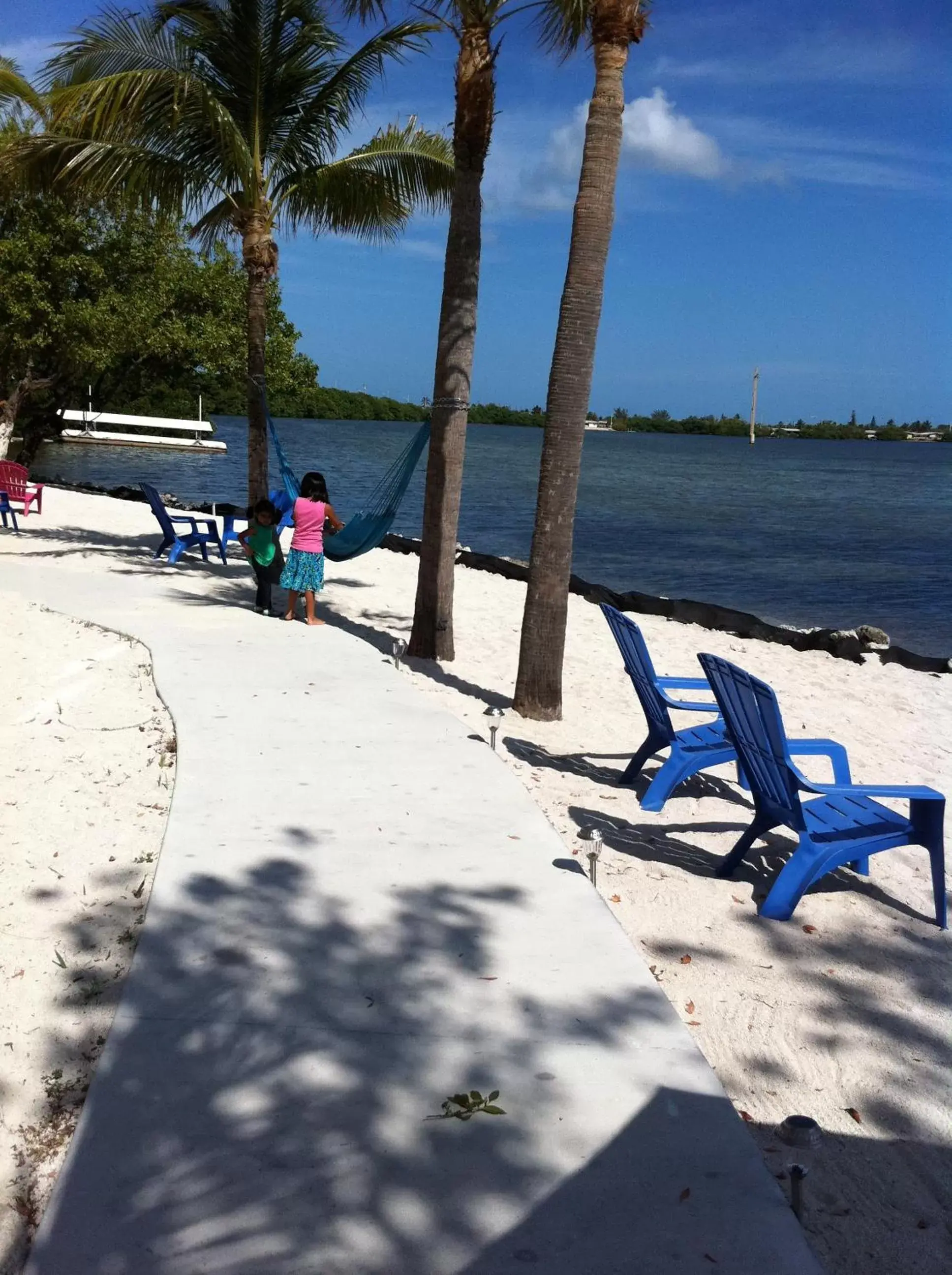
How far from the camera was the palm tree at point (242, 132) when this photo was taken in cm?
1116

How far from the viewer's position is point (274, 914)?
3.57m

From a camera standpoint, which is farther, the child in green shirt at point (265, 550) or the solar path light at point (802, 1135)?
the child in green shirt at point (265, 550)

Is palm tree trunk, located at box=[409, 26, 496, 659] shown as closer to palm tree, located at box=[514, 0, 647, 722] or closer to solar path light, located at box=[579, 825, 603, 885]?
palm tree, located at box=[514, 0, 647, 722]

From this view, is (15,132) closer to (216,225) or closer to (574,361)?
(216,225)

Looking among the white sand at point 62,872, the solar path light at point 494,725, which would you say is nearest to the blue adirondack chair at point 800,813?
the solar path light at point 494,725

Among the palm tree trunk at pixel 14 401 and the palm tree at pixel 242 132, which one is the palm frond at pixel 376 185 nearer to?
the palm tree at pixel 242 132

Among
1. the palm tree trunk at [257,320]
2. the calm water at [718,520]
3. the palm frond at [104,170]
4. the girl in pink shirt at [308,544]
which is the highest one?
the palm frond at [104,170]

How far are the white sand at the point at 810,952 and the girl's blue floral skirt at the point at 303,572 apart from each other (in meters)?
0.42

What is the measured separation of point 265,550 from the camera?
939cm

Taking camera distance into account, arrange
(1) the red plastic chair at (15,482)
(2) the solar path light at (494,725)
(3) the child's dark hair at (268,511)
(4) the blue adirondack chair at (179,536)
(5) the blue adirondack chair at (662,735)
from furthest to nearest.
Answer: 1. (1) the red plastic chair at (15,482)
2. (4) the blue adirondack chair at (179,536)
3. (3) the child's dark hair at (268,511)
4. (2) the solar path light at (494,725)
5. (5) the blue adirondack chair at (662,735)

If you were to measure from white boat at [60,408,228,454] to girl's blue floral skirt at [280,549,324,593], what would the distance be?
43034 mm

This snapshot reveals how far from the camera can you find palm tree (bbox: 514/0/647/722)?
6477 millimetres

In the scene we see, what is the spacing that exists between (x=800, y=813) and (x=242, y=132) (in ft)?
35.0

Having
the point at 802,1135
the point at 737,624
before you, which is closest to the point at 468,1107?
the point at 802,1135
